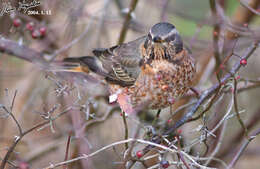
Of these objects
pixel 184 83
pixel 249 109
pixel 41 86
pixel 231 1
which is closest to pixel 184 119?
pixel 184 83

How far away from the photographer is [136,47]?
13.9ft

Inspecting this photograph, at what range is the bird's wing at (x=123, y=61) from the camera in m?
4.20

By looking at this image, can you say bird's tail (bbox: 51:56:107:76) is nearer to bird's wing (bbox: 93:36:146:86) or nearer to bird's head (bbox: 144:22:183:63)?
bird's wing (bbox: 93:36:146:86)

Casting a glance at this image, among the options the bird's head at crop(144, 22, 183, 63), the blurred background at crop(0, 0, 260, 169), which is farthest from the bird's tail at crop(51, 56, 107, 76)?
the bird's head at crop(144, 22, 183, 63)

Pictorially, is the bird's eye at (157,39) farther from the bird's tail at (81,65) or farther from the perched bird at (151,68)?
the bird's tail at (81,65)

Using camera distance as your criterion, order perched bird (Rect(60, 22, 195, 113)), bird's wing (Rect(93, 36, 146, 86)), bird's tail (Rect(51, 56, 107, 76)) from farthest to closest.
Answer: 1. bird's tail (Rect(51, 56, 107, 76))
2. bird's wing (Rect(93, 36, 146, 86))
3. perched bird (Rect(60, 22, 195, 113))

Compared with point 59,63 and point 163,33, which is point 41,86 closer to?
point 59,63

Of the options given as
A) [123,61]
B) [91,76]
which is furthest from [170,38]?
[91,76]

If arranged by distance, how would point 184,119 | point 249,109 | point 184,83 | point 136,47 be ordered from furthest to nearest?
point 249,109 < point 136,47 < point 184,83 < point 184,119

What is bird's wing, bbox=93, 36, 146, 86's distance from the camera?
13.8ft

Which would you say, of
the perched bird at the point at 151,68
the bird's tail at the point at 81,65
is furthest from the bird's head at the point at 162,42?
the bird's tail at the point at 81,65

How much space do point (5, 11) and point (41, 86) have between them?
1.47 m

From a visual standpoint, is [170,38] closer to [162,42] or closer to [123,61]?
[162,42]

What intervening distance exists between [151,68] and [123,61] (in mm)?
556
